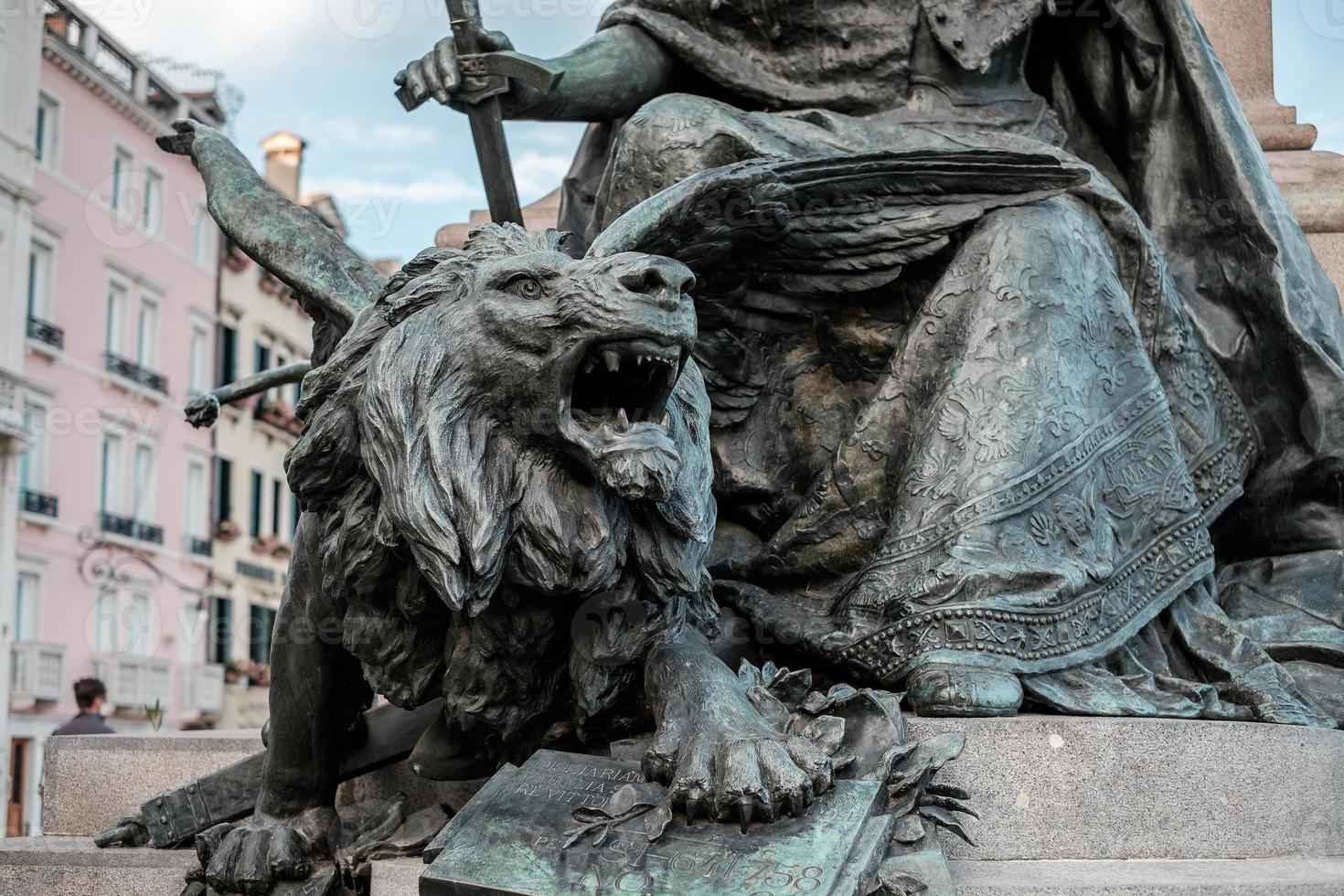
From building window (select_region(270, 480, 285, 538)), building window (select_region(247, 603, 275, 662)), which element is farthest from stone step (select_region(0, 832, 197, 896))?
building window (select_region(270, 480, 285, 538))

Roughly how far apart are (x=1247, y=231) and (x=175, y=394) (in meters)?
27.8

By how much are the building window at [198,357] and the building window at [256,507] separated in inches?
93.8

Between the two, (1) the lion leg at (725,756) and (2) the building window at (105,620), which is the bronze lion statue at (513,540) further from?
(2) the building window at (105,620)

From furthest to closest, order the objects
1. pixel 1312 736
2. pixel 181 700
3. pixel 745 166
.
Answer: pixel 181 700
pixel 745 166
pixel 1312 736

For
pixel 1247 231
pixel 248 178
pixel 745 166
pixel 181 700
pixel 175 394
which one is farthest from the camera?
pixel 175 394

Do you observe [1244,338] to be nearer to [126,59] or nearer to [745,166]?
[745,166]

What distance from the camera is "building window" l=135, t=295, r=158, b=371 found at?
28797mm

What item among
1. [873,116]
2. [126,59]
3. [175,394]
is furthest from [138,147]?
[873,116]

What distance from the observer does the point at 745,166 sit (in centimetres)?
360

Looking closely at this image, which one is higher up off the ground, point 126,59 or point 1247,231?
point 126,59

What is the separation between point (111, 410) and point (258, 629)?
6440mm

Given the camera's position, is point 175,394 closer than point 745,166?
No

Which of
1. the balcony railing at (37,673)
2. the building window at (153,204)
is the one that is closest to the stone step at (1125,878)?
the balcony railing at (37,673)

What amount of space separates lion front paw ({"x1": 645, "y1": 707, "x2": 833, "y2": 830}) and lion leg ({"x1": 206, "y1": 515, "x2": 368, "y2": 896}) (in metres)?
0.86
